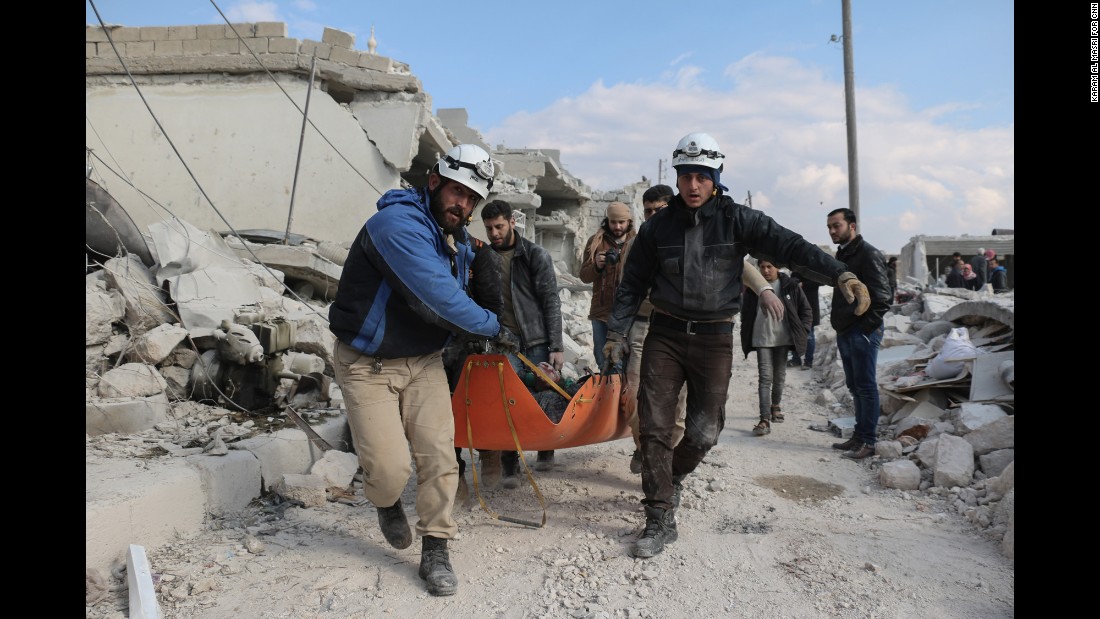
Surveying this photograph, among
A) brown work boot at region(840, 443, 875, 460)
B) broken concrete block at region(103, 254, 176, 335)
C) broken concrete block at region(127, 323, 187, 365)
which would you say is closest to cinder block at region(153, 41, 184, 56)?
broken concrete block at region(103, 254, 176, 335)

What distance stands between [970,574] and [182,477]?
12.1 feet

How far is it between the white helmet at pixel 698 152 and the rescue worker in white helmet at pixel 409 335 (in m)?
1.01

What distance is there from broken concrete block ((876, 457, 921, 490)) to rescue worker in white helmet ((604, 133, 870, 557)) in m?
1.58

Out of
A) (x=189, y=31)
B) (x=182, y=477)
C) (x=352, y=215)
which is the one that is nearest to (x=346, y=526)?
(x=182, y=477)

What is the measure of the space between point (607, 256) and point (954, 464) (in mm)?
2520

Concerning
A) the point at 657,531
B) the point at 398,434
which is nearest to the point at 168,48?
the point at 398,434

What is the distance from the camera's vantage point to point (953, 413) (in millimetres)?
5609

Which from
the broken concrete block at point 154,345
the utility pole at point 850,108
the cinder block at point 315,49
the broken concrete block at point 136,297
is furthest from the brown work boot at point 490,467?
the utility pole at point 850,108

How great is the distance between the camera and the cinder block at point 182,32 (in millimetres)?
10148

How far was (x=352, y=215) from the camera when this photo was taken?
10.2m

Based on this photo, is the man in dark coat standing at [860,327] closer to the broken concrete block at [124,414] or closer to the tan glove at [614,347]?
the tan glove at [614,347]

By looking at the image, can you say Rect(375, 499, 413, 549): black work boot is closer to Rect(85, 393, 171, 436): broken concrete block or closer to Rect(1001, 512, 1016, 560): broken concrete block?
Rect(85, 393, 171, 436): broken concrete block

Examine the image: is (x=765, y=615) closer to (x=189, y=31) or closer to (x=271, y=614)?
(x=271, y=614)

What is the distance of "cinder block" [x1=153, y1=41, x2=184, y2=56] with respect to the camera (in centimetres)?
1023
